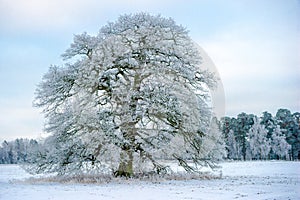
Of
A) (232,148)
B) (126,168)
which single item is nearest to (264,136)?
(232,148)

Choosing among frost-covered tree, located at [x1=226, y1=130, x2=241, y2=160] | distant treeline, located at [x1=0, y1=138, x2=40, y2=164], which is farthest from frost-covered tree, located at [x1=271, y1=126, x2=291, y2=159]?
distant treeline, located at [x1=0, y1=138, x2=40, y2=164]

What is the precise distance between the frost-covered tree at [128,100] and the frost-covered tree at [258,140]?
87.5 ft

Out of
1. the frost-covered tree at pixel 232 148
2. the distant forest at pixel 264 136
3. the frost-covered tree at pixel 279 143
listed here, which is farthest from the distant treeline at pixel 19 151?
the frost-covered tree at pixel 279 143

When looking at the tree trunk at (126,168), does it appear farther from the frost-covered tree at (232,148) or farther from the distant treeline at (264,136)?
the frost-covered tree at (232,148)

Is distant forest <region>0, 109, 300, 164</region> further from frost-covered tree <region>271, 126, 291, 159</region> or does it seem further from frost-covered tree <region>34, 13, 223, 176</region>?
frost-covered tree <region>34, 13, 223, 176</region>

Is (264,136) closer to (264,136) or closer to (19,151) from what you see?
(264,136)

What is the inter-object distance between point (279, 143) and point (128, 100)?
2934 cm

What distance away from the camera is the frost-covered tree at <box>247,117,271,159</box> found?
126 feet

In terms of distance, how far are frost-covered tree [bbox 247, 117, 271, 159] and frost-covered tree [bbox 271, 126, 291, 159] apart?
25.1 inches

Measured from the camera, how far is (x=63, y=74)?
13.1 m

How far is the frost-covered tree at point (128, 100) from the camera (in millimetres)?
12031

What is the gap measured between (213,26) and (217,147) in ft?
18.8

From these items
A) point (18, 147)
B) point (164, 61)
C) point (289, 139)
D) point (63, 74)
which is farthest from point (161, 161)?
point (289, 139)

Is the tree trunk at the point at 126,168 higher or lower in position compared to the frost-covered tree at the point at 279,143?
lower
